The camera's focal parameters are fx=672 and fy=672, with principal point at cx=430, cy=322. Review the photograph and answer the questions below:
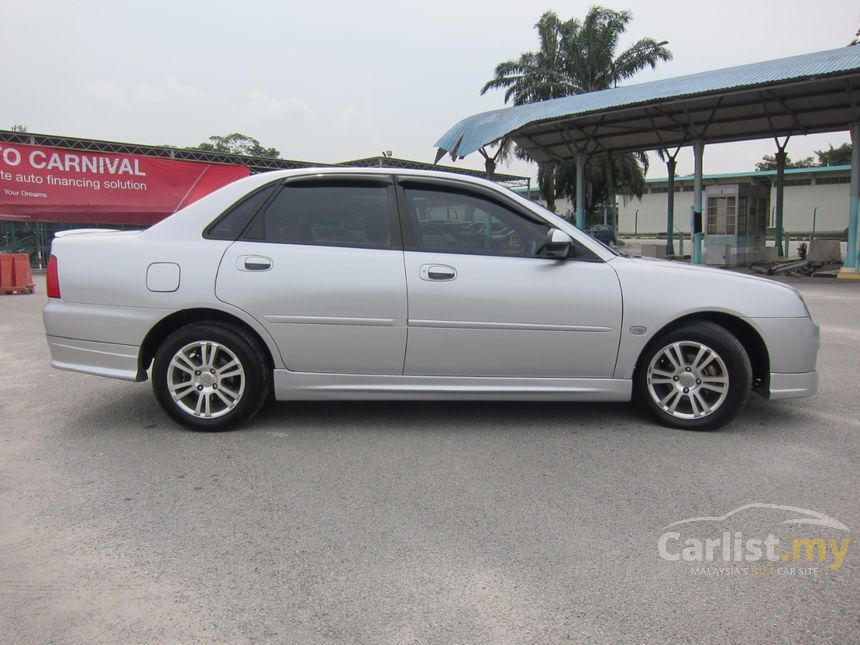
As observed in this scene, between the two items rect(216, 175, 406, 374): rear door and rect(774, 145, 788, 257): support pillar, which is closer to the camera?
rect(216, 175, 406, 374): rear door

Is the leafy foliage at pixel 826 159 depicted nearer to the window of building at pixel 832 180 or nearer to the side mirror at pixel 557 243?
the window of building at pixel 832 180

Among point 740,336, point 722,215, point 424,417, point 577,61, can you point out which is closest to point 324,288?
point 424,417

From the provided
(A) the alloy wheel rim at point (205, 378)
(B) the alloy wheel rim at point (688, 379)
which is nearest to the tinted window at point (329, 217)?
(A) the alloy wheel rim at point (205, 378)

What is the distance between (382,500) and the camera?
3332 millimetres

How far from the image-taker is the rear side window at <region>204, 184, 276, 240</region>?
4367 mm

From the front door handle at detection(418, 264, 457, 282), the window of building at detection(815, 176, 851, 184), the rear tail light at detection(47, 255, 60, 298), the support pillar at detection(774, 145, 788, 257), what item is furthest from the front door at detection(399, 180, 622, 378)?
the window of building at detection(815, 176, 851, 184)

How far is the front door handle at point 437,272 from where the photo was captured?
4.25 meters

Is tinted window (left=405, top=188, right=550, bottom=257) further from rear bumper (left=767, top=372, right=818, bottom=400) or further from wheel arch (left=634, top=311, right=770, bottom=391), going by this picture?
rear bumper (left=767, top=372, right=818, bottom=400)

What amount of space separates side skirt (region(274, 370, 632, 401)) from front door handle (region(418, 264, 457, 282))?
0.64 m

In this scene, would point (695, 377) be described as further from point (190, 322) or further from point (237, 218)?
point (190, 322)

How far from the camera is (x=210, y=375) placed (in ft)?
14.1

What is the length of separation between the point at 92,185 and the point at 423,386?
19.3 meters

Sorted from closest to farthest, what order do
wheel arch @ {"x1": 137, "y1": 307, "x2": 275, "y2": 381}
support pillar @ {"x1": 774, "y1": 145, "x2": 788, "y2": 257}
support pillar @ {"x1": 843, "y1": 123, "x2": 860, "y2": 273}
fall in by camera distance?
wheel arch @ {"x1": 137, "y1": 307, "x2": 275, "y2": 381} → support pillar @ {"x1": 843, "y1": 123, "x2": 860, "y2": 273} → support pillar @ {"x1": 774, "y1": 145, "x2": 788, "y2": 257}

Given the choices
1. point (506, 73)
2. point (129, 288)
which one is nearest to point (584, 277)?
point (129, 288)
